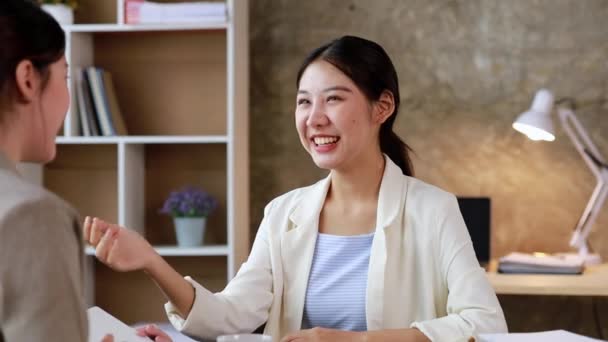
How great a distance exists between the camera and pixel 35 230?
840mm

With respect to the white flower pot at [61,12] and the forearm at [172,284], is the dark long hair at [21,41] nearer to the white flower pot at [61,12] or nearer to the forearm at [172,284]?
the forearm at [172,284]

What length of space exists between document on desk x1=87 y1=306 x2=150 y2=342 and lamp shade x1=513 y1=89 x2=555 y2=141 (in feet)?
7.46

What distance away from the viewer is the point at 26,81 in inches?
36.9

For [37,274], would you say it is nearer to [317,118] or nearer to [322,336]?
[322,336]

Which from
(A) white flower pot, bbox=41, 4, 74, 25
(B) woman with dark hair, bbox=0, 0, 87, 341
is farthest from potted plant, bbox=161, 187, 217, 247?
(B) woman with dark hair, bbox=0, 0, 87, 341

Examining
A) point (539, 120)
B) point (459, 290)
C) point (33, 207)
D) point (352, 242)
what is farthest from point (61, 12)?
point (33, 207)

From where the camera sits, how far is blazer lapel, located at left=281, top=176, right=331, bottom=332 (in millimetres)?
1877

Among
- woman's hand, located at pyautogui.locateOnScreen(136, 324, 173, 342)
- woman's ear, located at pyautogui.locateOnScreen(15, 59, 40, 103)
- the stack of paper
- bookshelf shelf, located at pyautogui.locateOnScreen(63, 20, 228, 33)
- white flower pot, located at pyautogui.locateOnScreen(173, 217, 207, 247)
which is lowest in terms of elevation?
the stack of paper

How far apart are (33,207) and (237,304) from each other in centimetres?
100

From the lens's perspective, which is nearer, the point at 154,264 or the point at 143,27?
the point at 154,264

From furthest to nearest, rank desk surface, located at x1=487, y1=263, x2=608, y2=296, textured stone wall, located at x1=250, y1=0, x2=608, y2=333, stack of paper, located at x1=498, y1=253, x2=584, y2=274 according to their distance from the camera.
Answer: textured stone wall, located at x1=250, y1=0, x2=608, y2=333, stack of paper, located at x1=498, y1=253, x2=584, y2=274, desk surface, located at x1=487, y1=263, x2=608, y2=296

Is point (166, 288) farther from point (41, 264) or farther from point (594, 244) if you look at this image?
point (594, 244)

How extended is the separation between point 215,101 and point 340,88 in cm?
189

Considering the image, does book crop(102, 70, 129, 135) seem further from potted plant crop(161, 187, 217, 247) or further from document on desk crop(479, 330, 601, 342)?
document on desk crop(479, 330, 601, 342)
